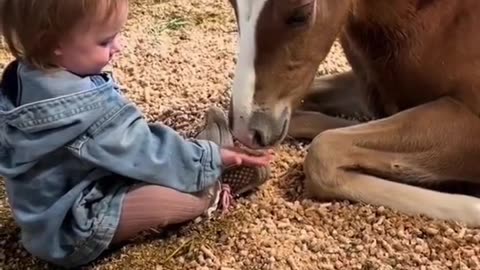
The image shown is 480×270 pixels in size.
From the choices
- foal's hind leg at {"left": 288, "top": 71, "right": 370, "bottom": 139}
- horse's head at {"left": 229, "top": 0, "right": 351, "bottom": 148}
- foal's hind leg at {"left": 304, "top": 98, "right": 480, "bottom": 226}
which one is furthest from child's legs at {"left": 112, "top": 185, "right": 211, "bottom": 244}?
foal's hind leg at {"left": 288, "top": 71, "right": 370, "bottom": 139}

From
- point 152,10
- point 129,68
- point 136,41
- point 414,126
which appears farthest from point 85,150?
point 152,10

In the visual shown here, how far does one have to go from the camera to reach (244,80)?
77.0 inches

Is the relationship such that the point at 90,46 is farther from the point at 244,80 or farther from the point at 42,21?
the point at 244,80

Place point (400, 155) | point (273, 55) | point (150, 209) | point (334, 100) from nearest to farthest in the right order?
point (150, 209) < point (273, 55) < point (400, 155) < point (334, 100)

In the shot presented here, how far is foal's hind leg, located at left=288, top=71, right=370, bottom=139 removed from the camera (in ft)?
8.11

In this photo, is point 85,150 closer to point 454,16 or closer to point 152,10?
point 454,16

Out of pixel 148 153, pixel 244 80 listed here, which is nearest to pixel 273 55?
pixel 244 80

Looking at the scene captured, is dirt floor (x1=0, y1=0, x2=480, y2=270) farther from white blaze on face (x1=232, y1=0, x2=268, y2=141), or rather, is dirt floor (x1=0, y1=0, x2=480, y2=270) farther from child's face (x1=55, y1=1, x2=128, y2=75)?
child's face (x1=55, y1=1, x2=128, y2=75)

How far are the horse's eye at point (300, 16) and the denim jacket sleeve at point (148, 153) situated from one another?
30cm

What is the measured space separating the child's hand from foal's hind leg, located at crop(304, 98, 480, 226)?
161mm

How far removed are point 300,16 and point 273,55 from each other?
10 centimetres

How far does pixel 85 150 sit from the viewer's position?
5.67ft

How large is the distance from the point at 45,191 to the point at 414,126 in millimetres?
845

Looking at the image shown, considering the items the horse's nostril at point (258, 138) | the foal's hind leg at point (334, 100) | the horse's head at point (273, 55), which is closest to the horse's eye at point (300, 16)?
the horse's head at point (273, 55)
